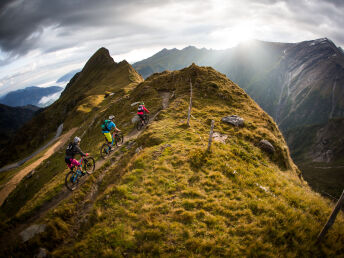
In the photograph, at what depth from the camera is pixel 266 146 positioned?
64.6 feet

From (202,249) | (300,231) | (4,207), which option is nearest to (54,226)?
(202,249)

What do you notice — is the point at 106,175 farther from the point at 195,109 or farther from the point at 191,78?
the point at 191,78

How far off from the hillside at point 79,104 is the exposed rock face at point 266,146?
52.7 m

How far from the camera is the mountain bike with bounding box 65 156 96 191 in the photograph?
48.0 ft

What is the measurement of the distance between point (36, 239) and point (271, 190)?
1487cm

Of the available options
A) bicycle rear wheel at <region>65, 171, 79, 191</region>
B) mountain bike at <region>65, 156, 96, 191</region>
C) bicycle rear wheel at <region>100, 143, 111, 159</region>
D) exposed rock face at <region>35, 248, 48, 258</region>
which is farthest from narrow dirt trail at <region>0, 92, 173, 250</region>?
bicycle rear wheel at <region>100, 143, 111, 159</region>

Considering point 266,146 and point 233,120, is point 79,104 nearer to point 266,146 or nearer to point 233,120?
point 233,120

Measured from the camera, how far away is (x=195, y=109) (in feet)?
90.6

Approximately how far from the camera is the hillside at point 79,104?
72100 mm

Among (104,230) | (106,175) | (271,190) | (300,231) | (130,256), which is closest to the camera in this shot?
(130,256)

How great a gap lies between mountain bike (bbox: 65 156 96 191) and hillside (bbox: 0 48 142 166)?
1876 inches

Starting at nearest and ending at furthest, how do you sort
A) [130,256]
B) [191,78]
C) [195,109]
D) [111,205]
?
[130,256], [111,205], [195,109], [191,78]

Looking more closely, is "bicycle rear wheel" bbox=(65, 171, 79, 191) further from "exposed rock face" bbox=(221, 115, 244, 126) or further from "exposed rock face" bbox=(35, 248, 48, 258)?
"exposed rock face" bbox=(221, 115, 244, 126)

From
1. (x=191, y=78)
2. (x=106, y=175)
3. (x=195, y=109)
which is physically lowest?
(x=106, y=175)
